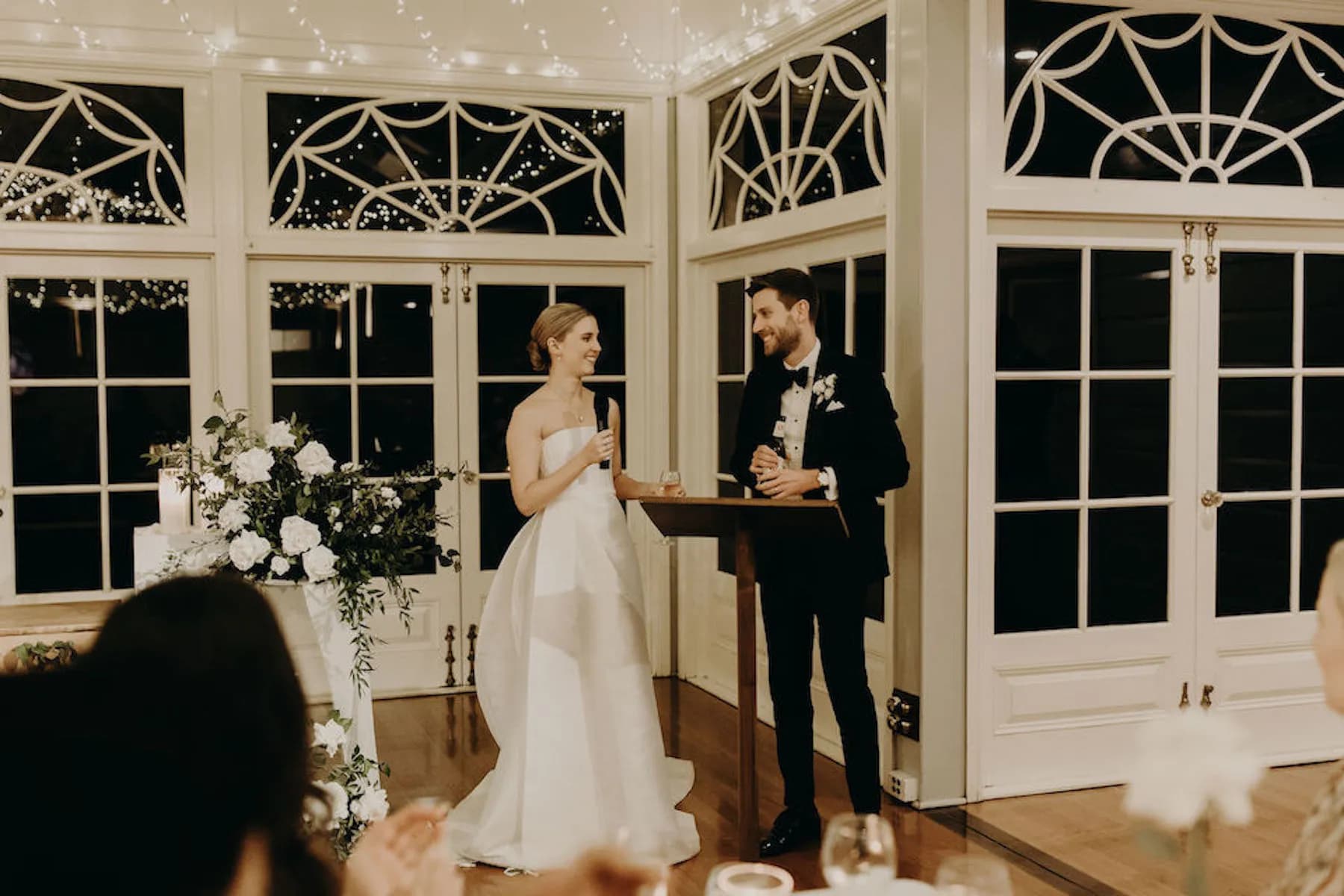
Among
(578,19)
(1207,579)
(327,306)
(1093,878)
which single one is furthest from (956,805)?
(578,19)

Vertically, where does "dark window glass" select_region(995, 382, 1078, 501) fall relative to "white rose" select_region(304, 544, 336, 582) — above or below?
above

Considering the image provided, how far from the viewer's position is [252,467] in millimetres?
3453

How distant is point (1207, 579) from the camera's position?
4.91m

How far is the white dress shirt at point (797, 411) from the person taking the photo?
13.8ft

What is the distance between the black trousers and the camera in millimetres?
4133

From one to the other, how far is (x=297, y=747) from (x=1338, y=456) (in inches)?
195

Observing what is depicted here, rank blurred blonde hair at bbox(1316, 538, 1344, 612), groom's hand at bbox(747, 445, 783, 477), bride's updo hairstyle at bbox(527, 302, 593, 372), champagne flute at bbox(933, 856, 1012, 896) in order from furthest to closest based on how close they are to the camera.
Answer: bride's updo hairstyle at bbox(527, 302, 593, 372) < groom's hand at bbox(747, 445, 783, 477) < blurred blonde hair at bbox(1316, 538, 1344, 612) < champagne flute at bbox(933, 856, 1012, 896)

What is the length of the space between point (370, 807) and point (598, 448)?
132 cm

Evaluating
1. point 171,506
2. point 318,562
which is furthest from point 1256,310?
point 171,506

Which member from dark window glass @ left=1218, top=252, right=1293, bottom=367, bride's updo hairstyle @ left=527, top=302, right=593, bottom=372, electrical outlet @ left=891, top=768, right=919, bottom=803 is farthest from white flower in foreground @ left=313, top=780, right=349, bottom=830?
dark window glass @ left=1218, top=252, right=1293, bottom=367

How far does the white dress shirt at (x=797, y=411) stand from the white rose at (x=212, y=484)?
1723 mm

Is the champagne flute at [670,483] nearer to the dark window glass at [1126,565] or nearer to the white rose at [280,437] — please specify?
the white rose at [280,437]

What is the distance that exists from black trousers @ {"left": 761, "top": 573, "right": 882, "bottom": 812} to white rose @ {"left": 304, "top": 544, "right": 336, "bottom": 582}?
143 cm

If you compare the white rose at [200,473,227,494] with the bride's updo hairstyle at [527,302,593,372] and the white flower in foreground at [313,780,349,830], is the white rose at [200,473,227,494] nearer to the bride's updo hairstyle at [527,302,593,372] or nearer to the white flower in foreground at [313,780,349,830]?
the white flower in foreground at [313,780,349,830]
